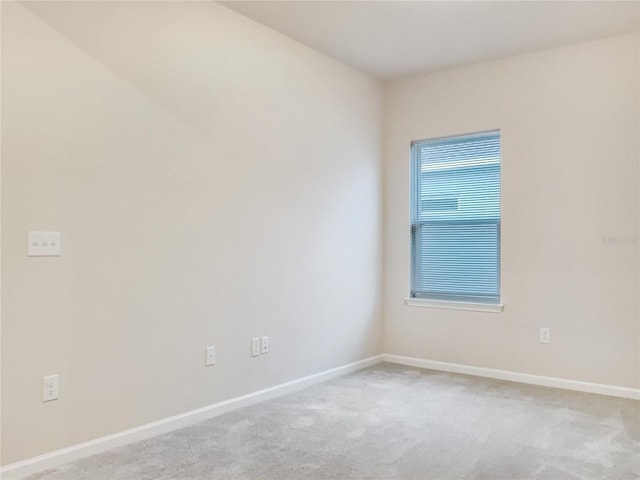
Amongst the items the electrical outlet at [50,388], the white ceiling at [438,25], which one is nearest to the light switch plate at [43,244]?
the electrical outlet at [50,388]

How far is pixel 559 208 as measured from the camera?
396 centimetres

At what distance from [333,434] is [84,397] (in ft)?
4.26

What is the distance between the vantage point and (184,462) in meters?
2.54

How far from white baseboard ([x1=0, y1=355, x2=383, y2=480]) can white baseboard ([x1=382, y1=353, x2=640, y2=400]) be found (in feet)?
2.75

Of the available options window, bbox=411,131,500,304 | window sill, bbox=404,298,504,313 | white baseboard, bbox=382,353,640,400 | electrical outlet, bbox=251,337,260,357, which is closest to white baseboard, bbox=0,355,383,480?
electrical outlet, bbox=251,337,260,357

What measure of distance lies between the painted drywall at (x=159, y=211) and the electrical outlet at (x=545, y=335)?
1.51 metres

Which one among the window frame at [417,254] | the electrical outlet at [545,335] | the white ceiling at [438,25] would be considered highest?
the white ceiling at [438,25]

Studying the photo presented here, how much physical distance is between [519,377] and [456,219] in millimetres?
1352

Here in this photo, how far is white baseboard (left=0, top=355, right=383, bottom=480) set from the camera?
2.39 meters

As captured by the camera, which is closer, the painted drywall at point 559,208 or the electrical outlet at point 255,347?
the electrical outlet at point 255,347

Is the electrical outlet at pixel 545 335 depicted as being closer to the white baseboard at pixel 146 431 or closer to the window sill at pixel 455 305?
the window sill at pixel 455 305

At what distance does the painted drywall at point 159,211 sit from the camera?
7.93ft

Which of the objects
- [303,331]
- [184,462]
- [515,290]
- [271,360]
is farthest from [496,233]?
[184,462]

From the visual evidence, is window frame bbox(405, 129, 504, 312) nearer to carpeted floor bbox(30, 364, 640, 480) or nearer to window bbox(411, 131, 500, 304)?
window bbox(411, 131, 500, 304)
